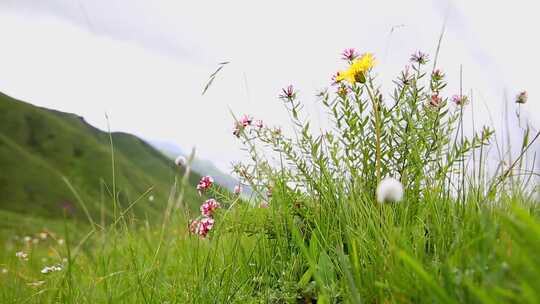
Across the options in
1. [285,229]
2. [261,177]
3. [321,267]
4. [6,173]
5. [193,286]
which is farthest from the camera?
[6,173]

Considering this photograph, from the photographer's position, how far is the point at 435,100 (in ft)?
9.39

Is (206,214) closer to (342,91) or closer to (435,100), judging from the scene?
(342,91)

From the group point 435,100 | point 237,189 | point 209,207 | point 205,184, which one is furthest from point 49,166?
point 435,100

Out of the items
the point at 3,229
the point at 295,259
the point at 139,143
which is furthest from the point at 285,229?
the point at 139,143

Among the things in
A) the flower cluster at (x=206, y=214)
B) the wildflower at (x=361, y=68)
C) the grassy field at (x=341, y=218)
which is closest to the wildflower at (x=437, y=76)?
the grassy field at (x=341, y=218)

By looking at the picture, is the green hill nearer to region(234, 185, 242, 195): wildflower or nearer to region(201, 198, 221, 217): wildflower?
region(201, 198, 221, 217): wildflower

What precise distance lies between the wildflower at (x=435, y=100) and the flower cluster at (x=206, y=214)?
157cm

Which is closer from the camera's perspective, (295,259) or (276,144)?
(295,259)

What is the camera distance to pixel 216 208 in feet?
11.0

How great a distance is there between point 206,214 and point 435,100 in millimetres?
1685

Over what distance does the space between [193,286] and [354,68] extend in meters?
1.37

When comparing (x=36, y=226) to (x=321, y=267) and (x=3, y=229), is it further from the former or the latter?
(x=321, y=267)

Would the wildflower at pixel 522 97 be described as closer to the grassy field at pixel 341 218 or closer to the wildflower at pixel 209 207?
the grassy field at pixel 341 218

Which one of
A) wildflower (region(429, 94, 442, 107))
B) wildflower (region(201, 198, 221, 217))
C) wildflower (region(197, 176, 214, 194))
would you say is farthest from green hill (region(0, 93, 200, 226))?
wildflower (region(429, 94, 442, 107))
